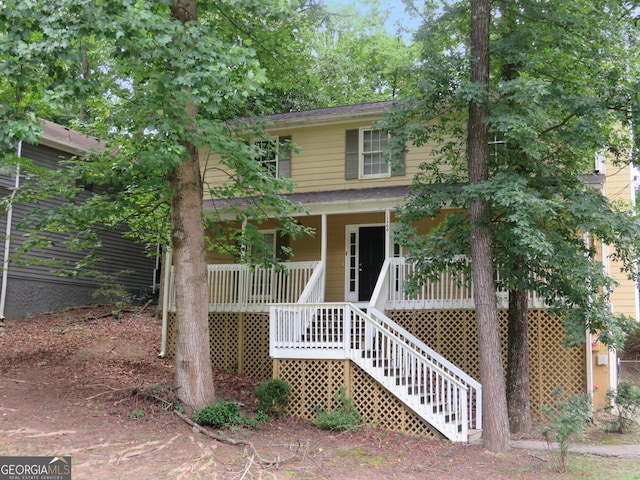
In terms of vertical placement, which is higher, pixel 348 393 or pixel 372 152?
pixel 372 152

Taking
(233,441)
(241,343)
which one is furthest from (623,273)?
(233,441)

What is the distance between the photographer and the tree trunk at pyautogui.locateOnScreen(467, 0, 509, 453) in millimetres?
9109

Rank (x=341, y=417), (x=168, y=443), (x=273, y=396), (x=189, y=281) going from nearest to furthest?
(x=168, y=443), (x=341, y=417), (x=189, y=281), (x=273, y=396)

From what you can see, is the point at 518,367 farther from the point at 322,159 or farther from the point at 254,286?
the point at 322,159

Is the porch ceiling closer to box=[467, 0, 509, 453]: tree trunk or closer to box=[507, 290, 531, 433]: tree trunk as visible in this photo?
box=[467, 0, 509, 453]: tree trunk

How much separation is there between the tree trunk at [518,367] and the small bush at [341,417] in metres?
2.79

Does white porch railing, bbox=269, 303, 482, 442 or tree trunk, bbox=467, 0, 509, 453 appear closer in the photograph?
tree trunk, bbox=467, 0, 509, 453

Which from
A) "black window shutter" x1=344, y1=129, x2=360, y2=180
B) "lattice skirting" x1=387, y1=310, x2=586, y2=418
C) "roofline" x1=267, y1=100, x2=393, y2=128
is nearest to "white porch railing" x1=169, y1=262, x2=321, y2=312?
"lattice skirting" x1=387, y1=310, x2=586, y2=418

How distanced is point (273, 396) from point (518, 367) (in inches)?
172

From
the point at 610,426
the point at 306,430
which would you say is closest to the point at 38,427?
the point at 306,430

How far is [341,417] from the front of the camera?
9.93 m

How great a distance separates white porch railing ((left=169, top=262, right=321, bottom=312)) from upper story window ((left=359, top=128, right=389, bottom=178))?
3.13 meters

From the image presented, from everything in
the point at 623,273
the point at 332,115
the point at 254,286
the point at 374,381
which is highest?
the point at 332,115

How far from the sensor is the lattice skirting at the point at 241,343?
1356 centimetres
